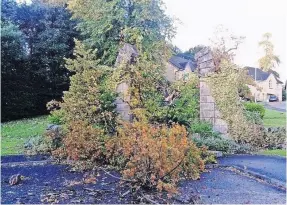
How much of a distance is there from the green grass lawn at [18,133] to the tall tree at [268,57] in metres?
30.5

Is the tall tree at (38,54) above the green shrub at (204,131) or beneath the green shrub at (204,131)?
above

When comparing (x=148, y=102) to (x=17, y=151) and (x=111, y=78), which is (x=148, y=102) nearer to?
(x=111, y=78)

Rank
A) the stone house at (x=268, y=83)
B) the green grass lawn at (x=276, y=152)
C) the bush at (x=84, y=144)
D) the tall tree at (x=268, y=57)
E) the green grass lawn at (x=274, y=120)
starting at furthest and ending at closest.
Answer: the stone house at (x=268, y=83) < the tall tree at (x=268, y=57) < the green grass lawn at (x=274, y=120) < the green grass lawn at (x=276, y=152) < the bush at (x=84, y=144)

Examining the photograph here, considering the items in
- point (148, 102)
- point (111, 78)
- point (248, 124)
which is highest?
point (111, 78)

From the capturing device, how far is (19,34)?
16422mm

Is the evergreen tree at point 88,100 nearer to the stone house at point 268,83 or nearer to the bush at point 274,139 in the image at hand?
the bush at point 274,139

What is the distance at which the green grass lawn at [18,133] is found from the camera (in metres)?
10.9

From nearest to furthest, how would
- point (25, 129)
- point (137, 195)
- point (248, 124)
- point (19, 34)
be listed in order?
1. point (137, 195)
2. point (248, 124)
3. point (25, 129)
4. point (19, 34)

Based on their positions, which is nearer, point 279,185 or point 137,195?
point 137,195

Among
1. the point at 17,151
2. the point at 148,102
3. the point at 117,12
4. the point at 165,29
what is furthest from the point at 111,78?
the point at 165,29

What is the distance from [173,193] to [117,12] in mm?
14530

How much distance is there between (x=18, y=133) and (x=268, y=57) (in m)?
37.7

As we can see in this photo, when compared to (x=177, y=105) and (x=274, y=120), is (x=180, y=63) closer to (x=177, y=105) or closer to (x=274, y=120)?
(x=274, y=120)

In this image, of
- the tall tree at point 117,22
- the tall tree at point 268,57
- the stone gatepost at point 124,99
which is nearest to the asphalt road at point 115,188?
the stone gatepost at point 124,99
